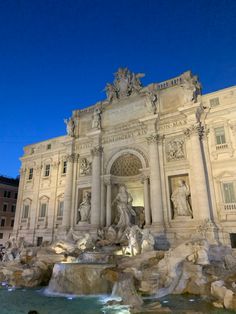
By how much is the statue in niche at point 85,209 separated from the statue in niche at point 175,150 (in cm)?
793

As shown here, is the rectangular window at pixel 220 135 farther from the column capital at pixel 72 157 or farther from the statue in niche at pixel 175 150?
the column capital at pixel 72 157

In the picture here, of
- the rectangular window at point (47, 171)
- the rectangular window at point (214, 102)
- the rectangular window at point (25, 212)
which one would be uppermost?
the rectangular window at point (214, 102)

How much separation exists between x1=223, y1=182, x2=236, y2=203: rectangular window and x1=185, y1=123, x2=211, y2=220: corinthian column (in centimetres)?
131

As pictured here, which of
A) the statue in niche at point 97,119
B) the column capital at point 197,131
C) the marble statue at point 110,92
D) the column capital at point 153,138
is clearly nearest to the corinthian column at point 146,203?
the column capital at point 153,138

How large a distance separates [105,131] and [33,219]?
11.7m

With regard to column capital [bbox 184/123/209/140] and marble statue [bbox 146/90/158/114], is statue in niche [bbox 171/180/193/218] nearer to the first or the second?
column capital [bbox 184/123/209/140]

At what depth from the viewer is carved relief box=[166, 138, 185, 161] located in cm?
1836

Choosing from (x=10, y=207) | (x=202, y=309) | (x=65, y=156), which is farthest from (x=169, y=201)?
(x=10, y=207)

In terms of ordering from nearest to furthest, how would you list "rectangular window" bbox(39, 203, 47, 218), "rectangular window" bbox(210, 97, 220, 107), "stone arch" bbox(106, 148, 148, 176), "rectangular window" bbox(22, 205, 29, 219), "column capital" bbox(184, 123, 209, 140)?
1. "column capital" bbox(184, 123, 209, 140)
2. "rectangular window" bbox(210, 97, 220, 107)
3. "stone arch" bbox(106, 148, 148, 176)
4. "rectangular window" bbox(39, 203, 47, 218)
5. "rectangular window" bbox(22, 205, 29, 219)

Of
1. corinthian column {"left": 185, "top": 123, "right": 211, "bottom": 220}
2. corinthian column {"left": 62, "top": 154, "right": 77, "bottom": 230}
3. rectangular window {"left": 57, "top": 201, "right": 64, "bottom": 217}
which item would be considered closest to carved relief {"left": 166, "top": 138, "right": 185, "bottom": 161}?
corinthian column {"left": 185, "top": 123, "right": 211, "bottom": 220}

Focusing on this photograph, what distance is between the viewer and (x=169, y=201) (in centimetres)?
1773

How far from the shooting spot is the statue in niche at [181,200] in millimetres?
17016

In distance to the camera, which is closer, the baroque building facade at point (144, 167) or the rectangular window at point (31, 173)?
the baroque building facade at point (144, 167)

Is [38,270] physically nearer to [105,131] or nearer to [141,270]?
[141,270]
